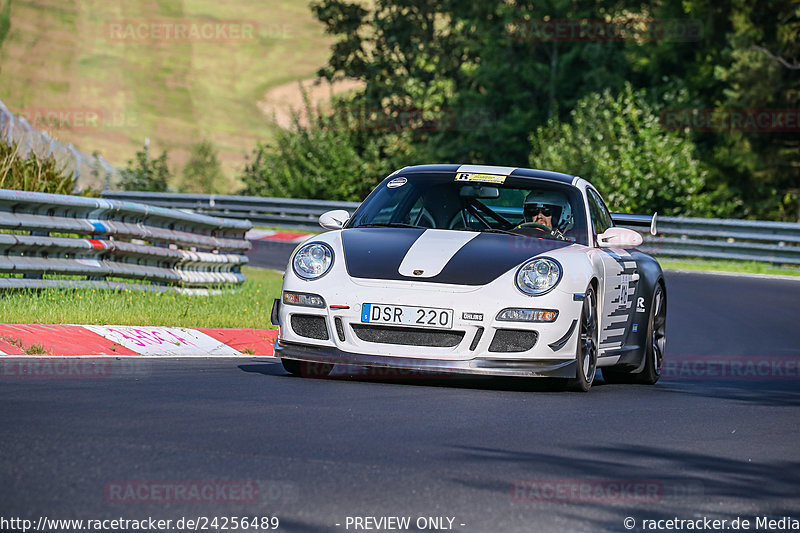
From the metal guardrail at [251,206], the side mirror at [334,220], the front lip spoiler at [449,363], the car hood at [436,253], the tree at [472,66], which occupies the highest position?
the tree at [472,66]

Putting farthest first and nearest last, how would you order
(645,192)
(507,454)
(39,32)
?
(39,32)
(645,192)
(507,454)

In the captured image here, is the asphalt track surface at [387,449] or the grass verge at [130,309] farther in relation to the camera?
the grass verge at [130,309]

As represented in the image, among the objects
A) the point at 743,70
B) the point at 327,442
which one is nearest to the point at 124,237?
the point at 327,442

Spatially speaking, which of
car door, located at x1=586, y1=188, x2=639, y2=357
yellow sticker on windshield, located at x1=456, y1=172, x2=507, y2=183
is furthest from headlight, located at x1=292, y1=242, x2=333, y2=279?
car door, located at x1=586, y1=188, x2=639, y2=357

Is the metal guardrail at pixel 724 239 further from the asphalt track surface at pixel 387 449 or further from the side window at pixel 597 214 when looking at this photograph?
the asphalt track surface at pixel 387 449

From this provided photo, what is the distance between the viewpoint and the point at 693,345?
13.9 meters

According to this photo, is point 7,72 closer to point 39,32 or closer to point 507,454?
point 39,32

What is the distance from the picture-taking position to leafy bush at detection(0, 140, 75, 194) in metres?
17.7

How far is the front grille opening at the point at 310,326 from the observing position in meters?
8.49

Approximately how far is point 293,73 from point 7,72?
30.9 meters

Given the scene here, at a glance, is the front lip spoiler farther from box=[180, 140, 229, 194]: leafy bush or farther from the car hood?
box=[180, 140, 229, 194]: leafy bush

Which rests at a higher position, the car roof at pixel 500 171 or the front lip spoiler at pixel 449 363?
the car roof at pixel 500 171

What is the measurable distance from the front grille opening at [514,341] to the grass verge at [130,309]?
357cm

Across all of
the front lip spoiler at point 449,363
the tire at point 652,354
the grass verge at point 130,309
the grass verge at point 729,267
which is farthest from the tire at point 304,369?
the grass verge at point 729,267
